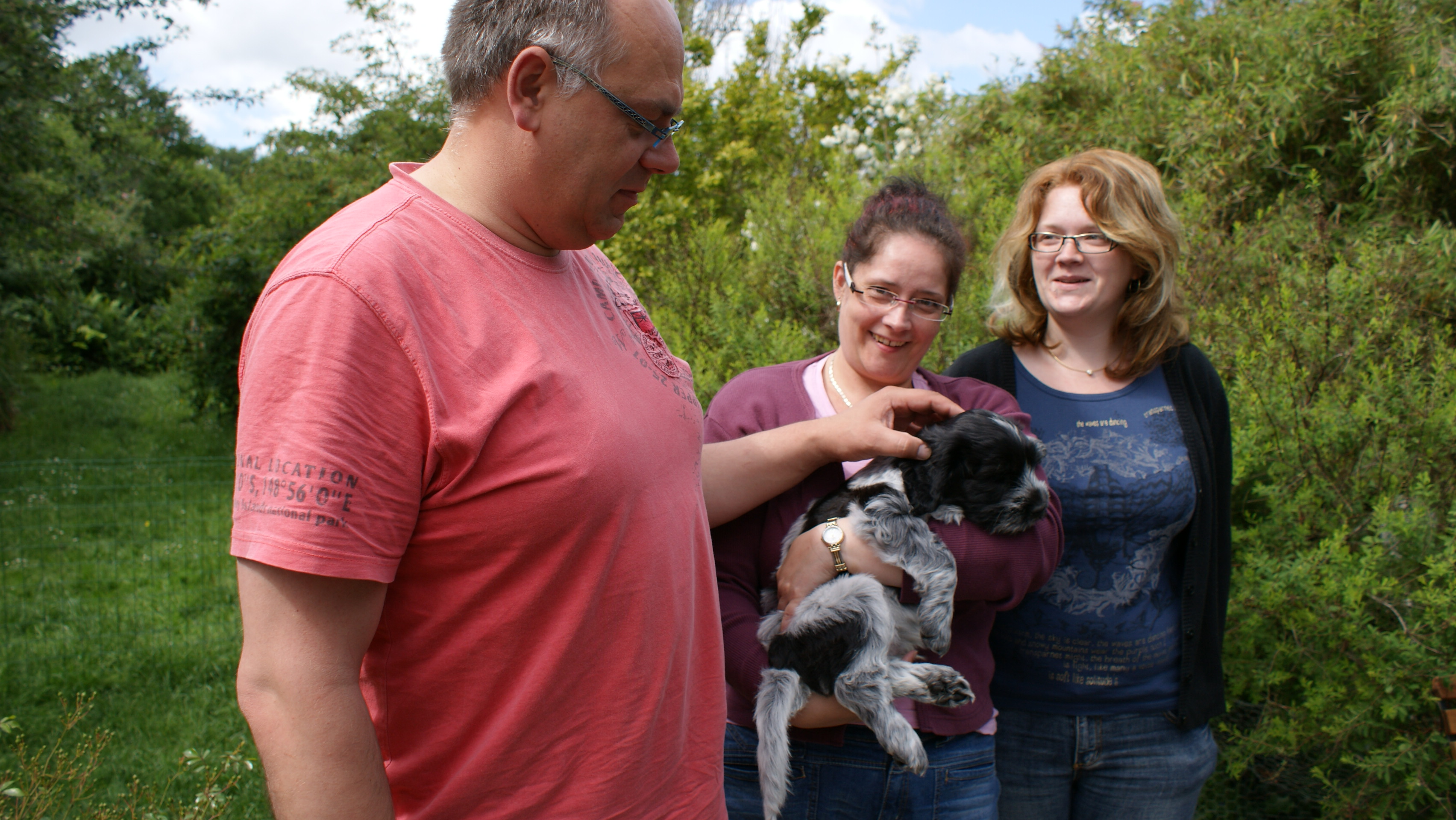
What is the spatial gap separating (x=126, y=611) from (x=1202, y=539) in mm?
6921

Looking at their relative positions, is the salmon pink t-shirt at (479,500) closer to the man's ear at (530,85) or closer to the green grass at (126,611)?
the man's ear at (530,85)

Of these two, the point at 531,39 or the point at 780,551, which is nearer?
the point at 531,39

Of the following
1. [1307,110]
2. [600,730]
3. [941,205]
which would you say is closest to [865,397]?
[941,205]

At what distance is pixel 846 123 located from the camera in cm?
1038

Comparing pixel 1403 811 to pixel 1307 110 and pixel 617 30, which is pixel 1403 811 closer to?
pixel 617 30

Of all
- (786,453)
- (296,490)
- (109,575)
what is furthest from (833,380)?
(109,575)

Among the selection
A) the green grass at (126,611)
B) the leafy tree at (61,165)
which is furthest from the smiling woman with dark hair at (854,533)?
the leafy tree at (61,165)

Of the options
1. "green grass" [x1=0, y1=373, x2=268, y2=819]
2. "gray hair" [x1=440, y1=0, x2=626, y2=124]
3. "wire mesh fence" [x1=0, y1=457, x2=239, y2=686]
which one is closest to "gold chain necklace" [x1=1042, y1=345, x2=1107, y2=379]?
"gray hair" [x1=440, y1=0, x2=626, y2=124]

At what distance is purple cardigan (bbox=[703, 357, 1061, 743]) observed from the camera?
6.74 feet

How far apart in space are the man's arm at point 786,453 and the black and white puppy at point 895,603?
20 centimetres

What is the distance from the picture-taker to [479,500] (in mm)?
1168

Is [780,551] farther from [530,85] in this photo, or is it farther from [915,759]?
[530,85]

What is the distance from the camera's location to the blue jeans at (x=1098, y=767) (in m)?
2.30

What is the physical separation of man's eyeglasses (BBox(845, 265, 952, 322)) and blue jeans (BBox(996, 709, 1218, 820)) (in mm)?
1109
